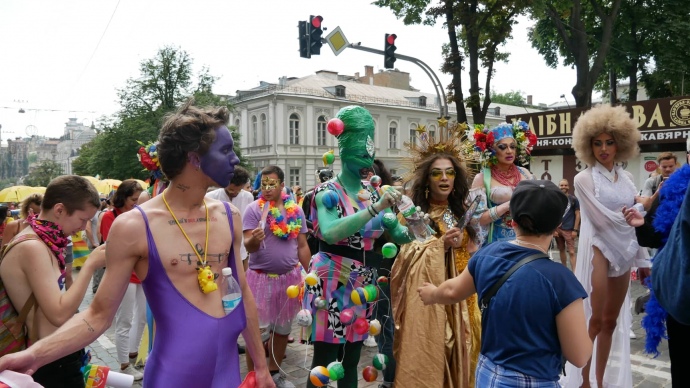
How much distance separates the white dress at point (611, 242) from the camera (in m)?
3.79

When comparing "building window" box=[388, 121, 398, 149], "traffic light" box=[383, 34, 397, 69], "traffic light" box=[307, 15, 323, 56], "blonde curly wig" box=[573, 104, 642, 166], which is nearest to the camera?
"blonde curly wig" box=[573, 104, 642, 166]

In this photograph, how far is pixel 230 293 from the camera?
85.9 inches

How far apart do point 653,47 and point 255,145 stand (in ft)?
102

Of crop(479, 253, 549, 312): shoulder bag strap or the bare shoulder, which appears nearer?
crop(479, 253, 549, 312): shoulder bag strap

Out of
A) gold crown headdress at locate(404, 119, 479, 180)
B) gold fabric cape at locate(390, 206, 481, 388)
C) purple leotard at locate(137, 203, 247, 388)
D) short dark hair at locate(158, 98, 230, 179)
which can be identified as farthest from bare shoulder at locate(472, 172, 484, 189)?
purple leotard at locate(137, 203, 247, 388)

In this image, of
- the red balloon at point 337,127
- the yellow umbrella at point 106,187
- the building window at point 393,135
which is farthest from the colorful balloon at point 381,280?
the building window at point 393,135

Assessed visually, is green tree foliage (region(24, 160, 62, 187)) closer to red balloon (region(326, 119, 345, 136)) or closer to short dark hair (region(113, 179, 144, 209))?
short dark hair (region(113, 179, 144, 209))

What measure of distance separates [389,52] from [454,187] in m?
8.64

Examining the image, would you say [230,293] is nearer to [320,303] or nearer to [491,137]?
[320,303]

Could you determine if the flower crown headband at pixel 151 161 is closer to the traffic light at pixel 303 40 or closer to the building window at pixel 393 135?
the traffic light at pixel 303 40

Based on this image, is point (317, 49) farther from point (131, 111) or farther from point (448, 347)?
point (131, 111)

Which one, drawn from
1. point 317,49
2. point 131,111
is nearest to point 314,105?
point 131,111

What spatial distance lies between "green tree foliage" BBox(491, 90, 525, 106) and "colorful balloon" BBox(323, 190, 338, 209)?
71825mm

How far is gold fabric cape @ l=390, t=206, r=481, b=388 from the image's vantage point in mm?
3059
